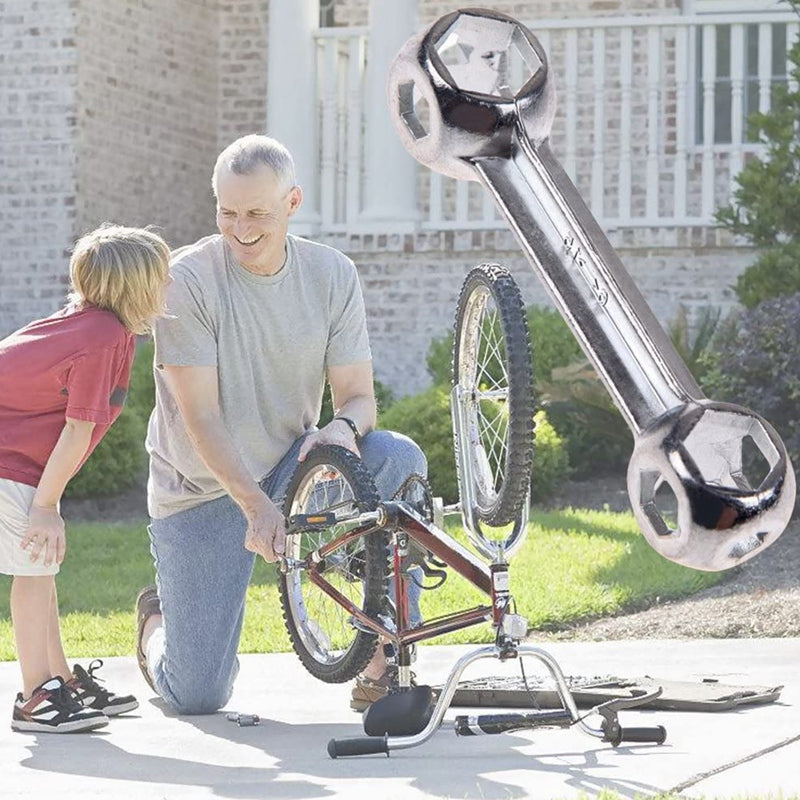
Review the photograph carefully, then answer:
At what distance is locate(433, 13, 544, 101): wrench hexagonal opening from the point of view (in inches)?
74.2

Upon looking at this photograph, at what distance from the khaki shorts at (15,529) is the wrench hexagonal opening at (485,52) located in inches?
96.1

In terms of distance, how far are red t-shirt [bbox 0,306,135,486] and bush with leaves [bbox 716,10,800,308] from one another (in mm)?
5722

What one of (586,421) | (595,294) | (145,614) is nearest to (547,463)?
(586,421)

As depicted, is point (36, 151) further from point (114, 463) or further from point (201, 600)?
point (201, 600)

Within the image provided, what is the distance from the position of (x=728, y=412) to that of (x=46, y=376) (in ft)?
9.10

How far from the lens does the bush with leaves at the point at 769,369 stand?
812 centimetres

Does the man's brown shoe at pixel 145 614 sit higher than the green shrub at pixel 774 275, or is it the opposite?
the green shrub at pixel 774 275

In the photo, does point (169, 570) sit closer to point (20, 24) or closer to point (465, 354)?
point (465, 354)

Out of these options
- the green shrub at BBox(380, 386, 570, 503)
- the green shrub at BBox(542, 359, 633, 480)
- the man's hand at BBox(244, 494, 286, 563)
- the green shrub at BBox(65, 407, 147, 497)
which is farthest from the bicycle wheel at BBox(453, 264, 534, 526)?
the green shrub at BBox(65, 407, 147, 497)

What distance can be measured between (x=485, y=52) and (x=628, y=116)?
Answer: 10249 mm

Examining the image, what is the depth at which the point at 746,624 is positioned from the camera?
6098 millimetres

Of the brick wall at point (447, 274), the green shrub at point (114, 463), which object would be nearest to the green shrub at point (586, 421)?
the brick wall at point (447, 274)

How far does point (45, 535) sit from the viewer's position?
4.04 meters

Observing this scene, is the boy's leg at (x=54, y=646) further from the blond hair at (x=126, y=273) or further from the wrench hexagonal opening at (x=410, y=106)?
the wrench hexagonal opening at (x=410, y=106)
